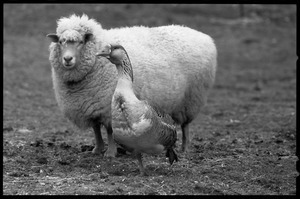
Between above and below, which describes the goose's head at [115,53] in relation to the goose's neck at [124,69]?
above

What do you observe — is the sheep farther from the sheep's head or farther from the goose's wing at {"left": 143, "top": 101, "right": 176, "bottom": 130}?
the goose's wing at {"left": 143, "top": 101, "right": 176, "bottom": 130}

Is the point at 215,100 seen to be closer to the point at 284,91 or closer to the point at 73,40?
the point at 284,91

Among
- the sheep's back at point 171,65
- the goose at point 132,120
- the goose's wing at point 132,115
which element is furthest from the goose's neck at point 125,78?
the sheep's back at point 171,65

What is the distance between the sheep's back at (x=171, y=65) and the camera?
8719mm

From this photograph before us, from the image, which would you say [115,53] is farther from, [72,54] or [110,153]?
[110,153]

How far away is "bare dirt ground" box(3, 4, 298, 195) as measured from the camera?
23.2 ft

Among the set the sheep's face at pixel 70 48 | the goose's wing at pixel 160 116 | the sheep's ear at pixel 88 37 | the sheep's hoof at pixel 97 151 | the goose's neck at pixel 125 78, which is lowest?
the sheep's hoof at pixel 97 151

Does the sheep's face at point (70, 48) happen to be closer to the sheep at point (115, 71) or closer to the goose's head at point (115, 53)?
the sheep at point (115, 71)

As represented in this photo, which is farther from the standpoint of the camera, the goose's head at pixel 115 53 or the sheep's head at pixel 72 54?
the sheep's head at pixel 72 54

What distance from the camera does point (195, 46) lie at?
9.65m

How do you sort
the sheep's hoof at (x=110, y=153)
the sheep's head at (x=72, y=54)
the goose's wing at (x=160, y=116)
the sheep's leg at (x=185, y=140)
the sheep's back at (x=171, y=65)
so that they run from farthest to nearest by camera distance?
the sheep's leg at (x=185, y=140)
the sheep's back at (x=171, y=65)
the sheep's hoof at (x=110, y=153)
the sheep's head at (x=72, y=54)
the goose's wing at (x=160, y=116)

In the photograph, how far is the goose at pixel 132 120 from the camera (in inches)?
261

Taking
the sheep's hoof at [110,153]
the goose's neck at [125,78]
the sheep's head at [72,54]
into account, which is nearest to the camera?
the goose's neck at [125,78]

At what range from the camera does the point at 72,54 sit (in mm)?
8188
